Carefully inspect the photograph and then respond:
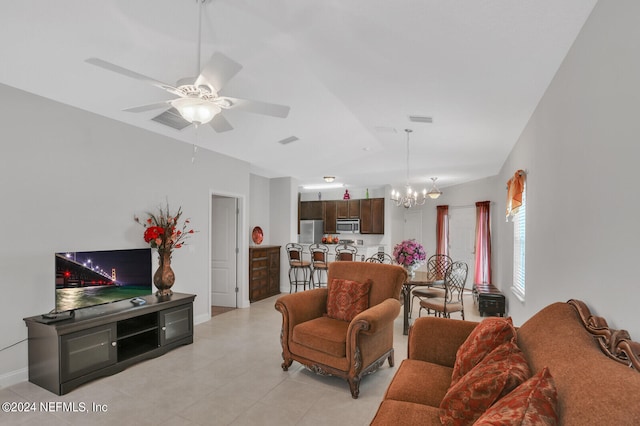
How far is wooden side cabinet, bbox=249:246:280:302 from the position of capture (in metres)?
6.30

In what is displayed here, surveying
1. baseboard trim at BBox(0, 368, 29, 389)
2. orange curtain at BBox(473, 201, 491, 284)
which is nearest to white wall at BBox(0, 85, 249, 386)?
baseboard trim at BBox(0, 368, 29, 389)

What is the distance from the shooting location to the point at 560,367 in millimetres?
1276

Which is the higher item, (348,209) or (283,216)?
(348,209)

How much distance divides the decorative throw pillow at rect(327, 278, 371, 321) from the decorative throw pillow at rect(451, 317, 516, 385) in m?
1.52

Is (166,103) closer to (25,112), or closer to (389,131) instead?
(25,112)

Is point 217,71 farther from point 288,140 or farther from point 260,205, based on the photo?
point 260,205

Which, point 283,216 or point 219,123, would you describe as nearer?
point 219,123

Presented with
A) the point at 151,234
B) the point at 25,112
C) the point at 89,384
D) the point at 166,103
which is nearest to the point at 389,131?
the point at 166,103

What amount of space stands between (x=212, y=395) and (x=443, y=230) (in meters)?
7.34

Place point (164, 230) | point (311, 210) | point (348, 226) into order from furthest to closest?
point (311, 210)
point (348, 226)
point (164, 230)

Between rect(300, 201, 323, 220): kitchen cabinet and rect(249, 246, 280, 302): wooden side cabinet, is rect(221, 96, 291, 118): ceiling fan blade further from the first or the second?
rect(300, 201, 323, 220): kitchen cabinet

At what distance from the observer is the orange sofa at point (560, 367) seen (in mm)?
957

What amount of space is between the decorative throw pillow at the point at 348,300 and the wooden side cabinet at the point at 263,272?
3090mm

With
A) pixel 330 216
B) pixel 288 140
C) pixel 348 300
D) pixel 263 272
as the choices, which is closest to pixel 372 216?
pixel 330 216
